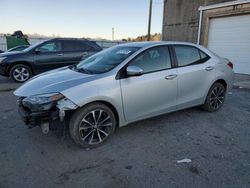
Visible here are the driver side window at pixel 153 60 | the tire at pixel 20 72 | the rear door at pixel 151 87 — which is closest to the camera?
the rear door at pixel 151 87

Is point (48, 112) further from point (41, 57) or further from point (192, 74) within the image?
point (41, 57)

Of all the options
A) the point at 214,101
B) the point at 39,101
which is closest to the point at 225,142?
the point at 214,101

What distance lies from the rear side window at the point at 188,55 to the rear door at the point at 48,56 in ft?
18.4

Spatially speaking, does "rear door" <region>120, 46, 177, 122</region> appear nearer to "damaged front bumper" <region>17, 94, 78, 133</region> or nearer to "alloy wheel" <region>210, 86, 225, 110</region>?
"damaged front bumper" <region>17, 94, 78, 133</region>

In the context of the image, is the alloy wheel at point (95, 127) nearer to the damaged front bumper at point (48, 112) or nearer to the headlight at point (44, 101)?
the damaged front bumper at point (48, 112)

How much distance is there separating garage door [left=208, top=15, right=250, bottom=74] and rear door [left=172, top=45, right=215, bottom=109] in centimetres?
692

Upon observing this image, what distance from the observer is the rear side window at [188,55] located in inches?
158

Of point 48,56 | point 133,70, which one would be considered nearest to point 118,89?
point 133,70

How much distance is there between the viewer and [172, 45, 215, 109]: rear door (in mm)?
3986

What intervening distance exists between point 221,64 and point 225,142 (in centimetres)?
195

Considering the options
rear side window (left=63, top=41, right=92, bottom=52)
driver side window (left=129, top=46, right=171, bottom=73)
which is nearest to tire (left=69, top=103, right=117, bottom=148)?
driver side window (left=129, top=46, right=171, bottom=73)

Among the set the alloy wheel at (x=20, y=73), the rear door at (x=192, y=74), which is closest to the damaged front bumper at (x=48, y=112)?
the rear door at (x=192, y=74)

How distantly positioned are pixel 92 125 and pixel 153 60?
1.55 m

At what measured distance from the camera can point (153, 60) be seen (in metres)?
3.70
